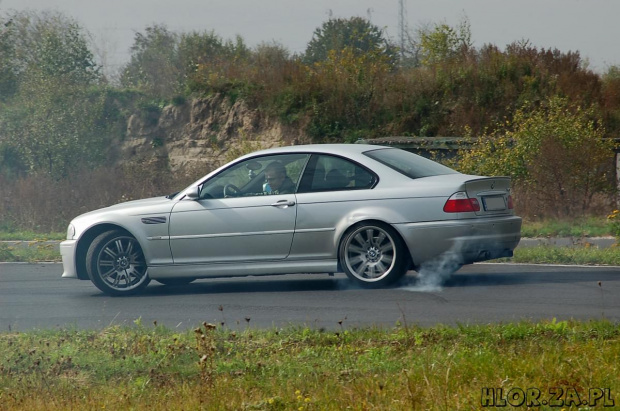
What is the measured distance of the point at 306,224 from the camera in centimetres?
1038

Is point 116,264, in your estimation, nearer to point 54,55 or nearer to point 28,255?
point 28,255

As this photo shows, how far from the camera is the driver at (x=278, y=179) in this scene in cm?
1070

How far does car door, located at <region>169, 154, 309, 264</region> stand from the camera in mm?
10500

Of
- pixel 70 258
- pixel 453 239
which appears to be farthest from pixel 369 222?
pixel 70 258

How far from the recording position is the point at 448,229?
995cm

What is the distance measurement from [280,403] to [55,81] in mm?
30266

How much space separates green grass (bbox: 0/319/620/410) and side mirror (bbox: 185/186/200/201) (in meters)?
2.96

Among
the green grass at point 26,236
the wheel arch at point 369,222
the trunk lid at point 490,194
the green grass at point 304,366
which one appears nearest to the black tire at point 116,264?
the wheel arch at point 369,222

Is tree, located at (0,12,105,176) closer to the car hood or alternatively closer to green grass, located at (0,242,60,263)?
green grass, located at (0,242,60,263)

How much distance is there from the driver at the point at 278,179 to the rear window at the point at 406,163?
98cm

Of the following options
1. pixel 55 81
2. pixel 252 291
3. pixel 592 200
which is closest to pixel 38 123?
pixel 55 81

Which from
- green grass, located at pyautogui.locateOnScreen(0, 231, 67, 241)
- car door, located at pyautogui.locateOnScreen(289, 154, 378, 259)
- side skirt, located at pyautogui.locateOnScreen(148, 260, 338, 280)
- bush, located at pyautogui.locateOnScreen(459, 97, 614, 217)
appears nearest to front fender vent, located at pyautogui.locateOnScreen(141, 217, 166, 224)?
side skirt, located at pyautogui.locateOnScreen(148, 260, 338, 280)

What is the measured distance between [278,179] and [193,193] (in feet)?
3.38

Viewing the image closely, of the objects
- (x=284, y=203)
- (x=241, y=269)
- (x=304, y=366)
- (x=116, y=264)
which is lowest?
(x=304, y=366)
